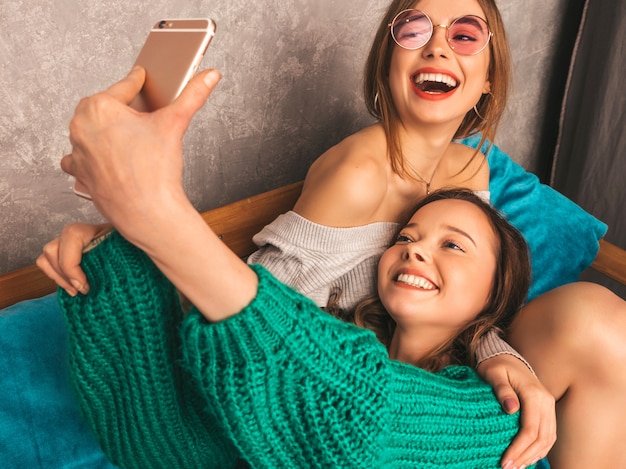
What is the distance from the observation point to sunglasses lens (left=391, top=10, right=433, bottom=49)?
1.22 metres

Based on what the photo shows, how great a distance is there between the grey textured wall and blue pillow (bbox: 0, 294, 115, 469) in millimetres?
208

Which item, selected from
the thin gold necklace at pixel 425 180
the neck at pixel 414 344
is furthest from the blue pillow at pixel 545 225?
the neck at pixel 414 344

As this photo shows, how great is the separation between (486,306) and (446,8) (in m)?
0.56

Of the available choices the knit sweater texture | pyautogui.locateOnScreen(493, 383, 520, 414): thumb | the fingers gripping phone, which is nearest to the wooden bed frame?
the knit sweater texture

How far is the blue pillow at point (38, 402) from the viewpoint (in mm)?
1003

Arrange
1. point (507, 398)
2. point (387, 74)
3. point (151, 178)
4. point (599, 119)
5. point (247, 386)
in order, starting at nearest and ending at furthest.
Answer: point (151, 178) < point (247, 386) < point (507, 398) < point (387, 74) < point (599, 119)

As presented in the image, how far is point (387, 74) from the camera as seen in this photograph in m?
1.32

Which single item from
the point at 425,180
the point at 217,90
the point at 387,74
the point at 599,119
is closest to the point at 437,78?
the point at 387,74

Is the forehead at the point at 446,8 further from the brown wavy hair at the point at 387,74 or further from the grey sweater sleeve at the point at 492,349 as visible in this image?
the grey sweater sleeve at the point at 492,349

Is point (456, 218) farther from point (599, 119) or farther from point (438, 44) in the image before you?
Answer: point (599, 119)

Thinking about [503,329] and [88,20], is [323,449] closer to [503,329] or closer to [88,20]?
[503,329]

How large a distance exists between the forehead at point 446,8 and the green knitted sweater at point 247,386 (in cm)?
69

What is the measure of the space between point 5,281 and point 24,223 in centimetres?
12

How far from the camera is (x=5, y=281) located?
1.15 m
